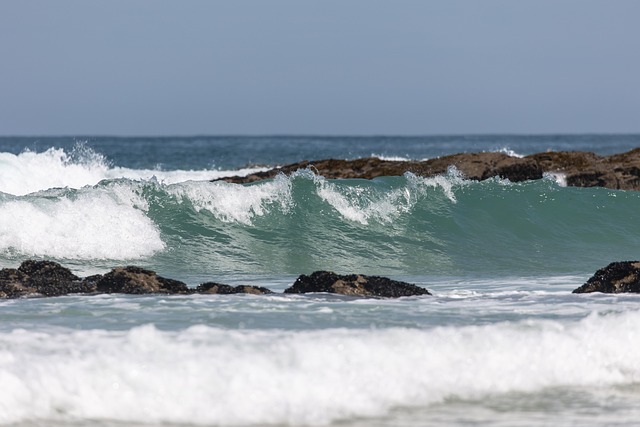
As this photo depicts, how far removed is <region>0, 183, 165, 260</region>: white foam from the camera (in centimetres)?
1517

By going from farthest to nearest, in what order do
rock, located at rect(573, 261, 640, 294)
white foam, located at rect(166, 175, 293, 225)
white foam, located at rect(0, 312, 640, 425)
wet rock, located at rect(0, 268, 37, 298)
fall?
1. white foam, located at rect(166, 175, 293, 225)
2. rock, located at rect(573, 261, 640, 294)
3. wet rock, located at rect(0, 268, 37, 298)
4. white foam, located at rect(0, 312, 640, 425)

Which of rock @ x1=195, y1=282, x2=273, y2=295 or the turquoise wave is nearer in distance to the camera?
rock @ x1=195, y1=282, x2=273, y2=295

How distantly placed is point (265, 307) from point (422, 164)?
14269 mm

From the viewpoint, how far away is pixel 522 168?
850 inches

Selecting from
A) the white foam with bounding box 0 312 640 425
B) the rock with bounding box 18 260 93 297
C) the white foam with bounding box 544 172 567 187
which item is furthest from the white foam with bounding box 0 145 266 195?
the white foam with bounding box 0 312 640 425

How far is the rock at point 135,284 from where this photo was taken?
33.3 feet

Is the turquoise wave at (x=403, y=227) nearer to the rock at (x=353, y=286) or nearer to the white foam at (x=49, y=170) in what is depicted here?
the rock at (x=353, y=286)

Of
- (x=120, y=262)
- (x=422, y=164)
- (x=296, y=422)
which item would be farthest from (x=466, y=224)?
(x=296, y=422)

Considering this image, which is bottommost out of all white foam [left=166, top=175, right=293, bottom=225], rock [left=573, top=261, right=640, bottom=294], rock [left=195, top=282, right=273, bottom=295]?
rock [left=195, top=282, right=273, bottom=295]

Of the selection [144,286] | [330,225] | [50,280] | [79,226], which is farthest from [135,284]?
[330,225]

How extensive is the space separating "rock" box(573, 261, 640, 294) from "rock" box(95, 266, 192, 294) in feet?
13.6

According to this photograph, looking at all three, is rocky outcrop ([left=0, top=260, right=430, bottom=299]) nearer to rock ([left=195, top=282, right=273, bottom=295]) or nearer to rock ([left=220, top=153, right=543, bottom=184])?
rock ([left=195, top=282, right=273, bottom=295])

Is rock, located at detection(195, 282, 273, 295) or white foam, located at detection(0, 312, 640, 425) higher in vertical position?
rock, located at detection(195, 282, 273, 295)

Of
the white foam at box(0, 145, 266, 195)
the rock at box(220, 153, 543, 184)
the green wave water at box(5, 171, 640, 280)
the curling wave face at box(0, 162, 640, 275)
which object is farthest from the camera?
the white foam at box(0, 145, 266, 195)
